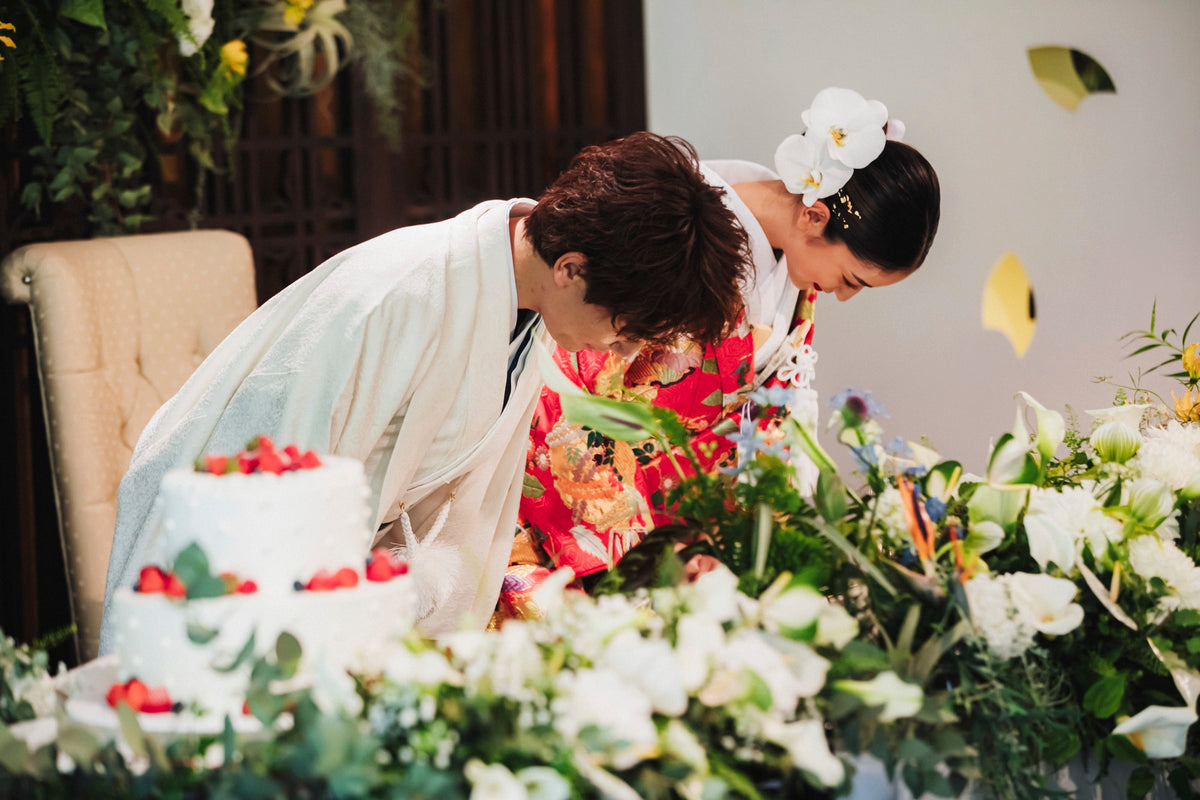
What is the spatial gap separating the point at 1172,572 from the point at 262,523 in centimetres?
86

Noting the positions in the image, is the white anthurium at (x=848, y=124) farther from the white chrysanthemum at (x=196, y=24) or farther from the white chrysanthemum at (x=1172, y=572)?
the white chrysanthemum at (x=196, y=24)

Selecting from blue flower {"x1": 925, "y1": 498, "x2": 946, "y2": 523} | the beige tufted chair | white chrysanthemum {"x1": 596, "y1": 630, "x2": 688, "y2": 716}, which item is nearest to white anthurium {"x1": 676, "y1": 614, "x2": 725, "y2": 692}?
white chrysanthemum {"x1": 596, "y1": 630, "x2": 688, "y2": 716}

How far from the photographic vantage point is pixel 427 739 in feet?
2.56

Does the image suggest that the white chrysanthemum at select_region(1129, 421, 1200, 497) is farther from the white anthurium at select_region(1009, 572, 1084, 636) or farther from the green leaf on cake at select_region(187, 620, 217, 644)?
the green leaf on cake at select_region(187, 620, 217, 644)

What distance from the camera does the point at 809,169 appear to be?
1890 mm

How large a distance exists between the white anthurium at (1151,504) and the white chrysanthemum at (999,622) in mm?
222

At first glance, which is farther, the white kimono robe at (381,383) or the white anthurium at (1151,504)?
the white kimono robe at (381,383)

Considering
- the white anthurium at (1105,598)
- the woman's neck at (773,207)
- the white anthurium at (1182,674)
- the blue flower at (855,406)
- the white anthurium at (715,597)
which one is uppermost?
the woman's neck at (773,207)

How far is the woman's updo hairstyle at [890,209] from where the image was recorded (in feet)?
6.19

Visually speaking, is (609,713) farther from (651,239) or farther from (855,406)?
(651,239)

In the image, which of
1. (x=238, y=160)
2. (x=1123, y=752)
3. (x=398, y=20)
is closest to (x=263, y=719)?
(x=1123, y=752)

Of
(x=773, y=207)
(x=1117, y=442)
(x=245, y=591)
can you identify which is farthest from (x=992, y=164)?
(x=245, y=591)

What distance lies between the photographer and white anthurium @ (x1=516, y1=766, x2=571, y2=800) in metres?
0.76

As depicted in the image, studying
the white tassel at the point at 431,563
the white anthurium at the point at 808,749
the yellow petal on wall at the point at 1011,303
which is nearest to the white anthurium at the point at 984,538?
the white anthurium at the point at 808,749
